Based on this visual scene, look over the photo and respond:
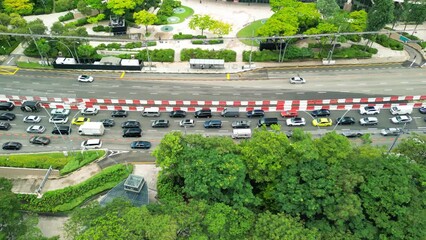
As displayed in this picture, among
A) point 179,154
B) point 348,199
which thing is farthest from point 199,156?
point 348,199

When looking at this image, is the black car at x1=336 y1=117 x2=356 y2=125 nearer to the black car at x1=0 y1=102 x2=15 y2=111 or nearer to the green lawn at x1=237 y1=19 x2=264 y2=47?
the green lawn at x1=237 y1=19 x2=264 y2=47

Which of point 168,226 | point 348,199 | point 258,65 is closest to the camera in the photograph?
point 168,226

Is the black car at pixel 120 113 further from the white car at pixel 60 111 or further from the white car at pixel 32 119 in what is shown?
the white car at pixel 32 119

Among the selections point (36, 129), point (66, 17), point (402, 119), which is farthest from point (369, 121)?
point (66, 17)

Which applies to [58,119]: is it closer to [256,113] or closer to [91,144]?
[91,144]

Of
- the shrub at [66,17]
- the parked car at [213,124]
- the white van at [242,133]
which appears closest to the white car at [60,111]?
the parked car at [213,124]

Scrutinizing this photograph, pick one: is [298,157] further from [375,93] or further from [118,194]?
[375,93]
